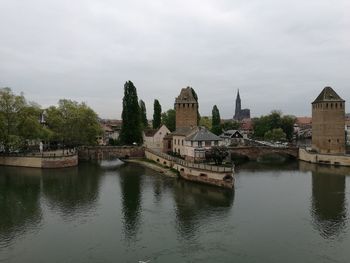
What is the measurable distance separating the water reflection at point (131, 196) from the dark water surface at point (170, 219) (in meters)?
0.09

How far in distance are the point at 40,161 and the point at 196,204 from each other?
99.5ft

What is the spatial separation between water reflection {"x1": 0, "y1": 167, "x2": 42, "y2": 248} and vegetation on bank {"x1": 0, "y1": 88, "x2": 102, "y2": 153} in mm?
7671

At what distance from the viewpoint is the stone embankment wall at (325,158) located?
195 feet

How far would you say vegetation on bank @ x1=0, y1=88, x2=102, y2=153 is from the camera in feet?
188

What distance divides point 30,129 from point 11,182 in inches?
599

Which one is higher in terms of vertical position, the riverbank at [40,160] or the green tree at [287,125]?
the green tree at [287,125]

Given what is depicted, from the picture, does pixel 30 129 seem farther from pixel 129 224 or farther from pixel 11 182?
pixel 129 224

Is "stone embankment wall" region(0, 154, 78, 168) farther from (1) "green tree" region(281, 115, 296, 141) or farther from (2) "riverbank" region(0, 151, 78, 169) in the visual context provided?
(1) "green tree" region(281, 115, 296, 141)

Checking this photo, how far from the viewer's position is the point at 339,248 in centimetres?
2372

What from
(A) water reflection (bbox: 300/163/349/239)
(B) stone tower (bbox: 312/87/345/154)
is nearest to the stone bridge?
(A) water reflection (bbox: 300/163/349/239)

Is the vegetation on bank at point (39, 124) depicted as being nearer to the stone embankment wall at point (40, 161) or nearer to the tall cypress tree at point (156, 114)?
the stone embankment wall at point (40, 161)

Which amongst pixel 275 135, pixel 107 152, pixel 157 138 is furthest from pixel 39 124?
pixel 275 135

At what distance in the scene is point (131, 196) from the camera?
3841 cm

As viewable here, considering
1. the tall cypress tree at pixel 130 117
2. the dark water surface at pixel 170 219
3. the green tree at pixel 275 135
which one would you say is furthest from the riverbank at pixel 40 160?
the green tree at pixel 275 135
